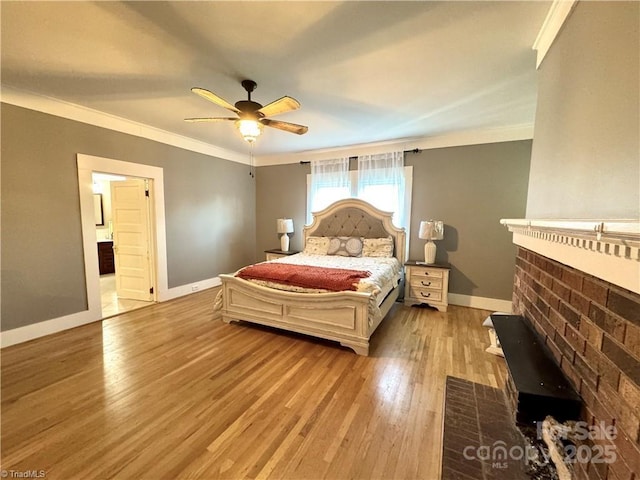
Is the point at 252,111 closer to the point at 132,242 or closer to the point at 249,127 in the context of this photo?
the point at 249,127

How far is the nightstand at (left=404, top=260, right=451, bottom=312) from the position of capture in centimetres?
381

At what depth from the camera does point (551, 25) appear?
1.62m

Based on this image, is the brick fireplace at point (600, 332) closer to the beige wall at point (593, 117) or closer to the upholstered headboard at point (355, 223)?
the beige wall at point (593, 117)

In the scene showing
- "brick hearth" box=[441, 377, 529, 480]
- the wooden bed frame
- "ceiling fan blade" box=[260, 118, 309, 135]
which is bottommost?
"brick hearth" box=[441, 377, 529, 480]

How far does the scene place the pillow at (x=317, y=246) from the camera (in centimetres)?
458

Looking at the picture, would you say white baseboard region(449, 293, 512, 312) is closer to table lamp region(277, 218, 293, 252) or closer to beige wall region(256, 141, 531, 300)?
beige wall region(256, 141, 531, 300)

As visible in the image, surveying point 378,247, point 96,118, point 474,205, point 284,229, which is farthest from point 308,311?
point 96,118

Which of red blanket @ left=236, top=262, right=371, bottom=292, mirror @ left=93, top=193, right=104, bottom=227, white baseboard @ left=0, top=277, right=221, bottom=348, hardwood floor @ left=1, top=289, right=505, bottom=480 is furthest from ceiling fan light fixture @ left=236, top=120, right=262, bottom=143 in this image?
mirror @ left=93, top=193, right=104, bottom=227

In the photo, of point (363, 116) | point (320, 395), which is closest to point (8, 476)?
point (320, 395)

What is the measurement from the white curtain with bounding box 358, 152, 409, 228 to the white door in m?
3.48

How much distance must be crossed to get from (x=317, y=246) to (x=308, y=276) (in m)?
1.78

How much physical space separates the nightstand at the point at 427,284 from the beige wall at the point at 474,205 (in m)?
0.40

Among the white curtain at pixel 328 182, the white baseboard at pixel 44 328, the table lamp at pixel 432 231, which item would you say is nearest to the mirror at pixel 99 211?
the white baseboard at pixel 44 328

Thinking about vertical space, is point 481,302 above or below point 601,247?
below
